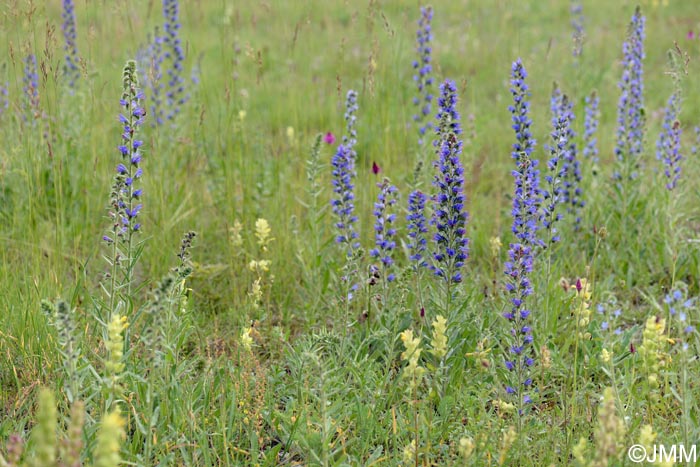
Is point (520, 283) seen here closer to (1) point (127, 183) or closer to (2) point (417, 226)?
(2) point (417, 226)

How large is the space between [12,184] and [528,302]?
3.25m

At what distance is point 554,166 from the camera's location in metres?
3.37

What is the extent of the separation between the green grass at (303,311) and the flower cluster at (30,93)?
104mm

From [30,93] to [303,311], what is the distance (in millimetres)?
1749

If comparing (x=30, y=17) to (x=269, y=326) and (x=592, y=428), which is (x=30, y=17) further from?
(x=592, y=428)

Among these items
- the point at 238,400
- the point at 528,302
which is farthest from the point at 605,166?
the point at 238,400

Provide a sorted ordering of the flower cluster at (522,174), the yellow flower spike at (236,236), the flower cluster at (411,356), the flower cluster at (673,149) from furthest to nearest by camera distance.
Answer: the flower cluster at (673,149) → the yellow flower spike at (236,236) → the flower cluster at (522,174) → the flower cluster at (411,356)

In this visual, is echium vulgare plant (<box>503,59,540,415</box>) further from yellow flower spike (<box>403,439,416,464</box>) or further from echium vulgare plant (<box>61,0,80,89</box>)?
echium vulgare plant (<box>61,0,80,89</box>)

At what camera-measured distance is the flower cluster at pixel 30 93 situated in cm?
382

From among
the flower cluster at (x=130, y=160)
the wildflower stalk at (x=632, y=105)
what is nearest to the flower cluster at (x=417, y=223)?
the flower cluster at (x=130, y=160)

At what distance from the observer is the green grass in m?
2.82

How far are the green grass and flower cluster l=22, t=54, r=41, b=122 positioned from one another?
0.10m

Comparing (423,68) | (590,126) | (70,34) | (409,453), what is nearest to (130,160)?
(409,453)

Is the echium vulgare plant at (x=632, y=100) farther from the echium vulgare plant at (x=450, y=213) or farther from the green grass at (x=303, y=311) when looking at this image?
the echium vulgare plant at (x=450, y=213)
